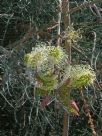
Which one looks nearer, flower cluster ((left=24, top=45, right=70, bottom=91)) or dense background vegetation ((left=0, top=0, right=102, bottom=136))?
flower cluster ((left=24, top=45, right=70, bottom=91))

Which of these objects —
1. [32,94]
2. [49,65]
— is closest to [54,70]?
[49,65]

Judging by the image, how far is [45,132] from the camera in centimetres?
130

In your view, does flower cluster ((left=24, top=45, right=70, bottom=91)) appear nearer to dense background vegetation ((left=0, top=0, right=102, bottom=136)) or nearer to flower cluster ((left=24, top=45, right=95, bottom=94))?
flower cluster ((left=24, top=45, right=95, bottom=94))

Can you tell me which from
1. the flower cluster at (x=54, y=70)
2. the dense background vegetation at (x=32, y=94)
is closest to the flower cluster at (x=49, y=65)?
the flower cluster at (x=54, y=70)

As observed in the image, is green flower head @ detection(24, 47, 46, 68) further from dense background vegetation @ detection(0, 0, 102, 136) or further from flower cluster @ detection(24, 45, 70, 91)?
dense background vegetation @ detection(0, 0, 102, 136)

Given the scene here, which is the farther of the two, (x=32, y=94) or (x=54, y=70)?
(x=32, y=94)

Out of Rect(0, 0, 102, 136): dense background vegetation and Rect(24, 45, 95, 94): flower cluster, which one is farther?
Rect(0, 0, 102, 136): dense background vegetation

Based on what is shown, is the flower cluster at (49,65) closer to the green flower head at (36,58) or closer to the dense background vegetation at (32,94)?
the green flower head at (36,58)

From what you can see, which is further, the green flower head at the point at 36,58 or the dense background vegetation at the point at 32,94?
the dense background vegetation at the point at 32,94

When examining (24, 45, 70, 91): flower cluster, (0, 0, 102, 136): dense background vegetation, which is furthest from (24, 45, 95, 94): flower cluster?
(0, 0, 102, 136): dense background vegetation

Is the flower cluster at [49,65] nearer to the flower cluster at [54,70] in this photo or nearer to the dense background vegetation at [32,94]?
the flower cluster at [54,70]

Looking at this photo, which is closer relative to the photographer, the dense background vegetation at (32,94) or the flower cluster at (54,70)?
the flower cluster at (54,70)

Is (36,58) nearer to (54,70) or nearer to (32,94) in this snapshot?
(54,70)

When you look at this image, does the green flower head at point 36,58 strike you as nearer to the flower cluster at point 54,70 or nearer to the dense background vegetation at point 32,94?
the flower cluster at point 54,70
